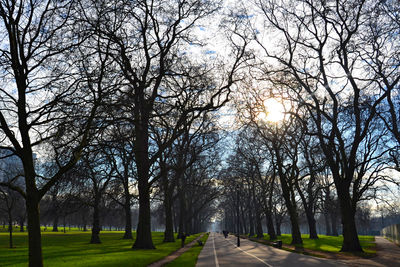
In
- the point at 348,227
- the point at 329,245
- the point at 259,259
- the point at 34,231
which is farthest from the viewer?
the point at 329,245

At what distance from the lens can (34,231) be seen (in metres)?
11.9

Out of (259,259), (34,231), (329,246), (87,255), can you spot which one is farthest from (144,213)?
(329,246)

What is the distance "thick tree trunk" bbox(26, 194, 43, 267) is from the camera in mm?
11641

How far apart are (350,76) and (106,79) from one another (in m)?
15.7

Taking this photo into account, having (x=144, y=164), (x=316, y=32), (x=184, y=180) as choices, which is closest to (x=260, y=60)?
(x=316, y=32)

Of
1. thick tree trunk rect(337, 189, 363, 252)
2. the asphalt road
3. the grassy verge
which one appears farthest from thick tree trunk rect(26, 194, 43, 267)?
thick tree trunk rect(337, 189, 363, 252)

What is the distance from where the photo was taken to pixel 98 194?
3103 cm

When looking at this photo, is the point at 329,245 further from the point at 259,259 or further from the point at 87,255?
the point at 87,255

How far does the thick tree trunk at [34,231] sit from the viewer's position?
38.2 feet

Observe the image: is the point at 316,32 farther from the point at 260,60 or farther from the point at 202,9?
the point at 202,9

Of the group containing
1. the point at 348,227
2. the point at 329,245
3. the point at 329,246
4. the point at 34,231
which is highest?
the point at 34,231

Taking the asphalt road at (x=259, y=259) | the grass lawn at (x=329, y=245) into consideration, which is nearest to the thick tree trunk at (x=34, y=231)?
the asphalt road at (x=259, y=259)

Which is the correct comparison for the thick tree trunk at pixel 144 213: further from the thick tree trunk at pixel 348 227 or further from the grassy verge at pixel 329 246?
the thick tree trunk at pixel 348 227

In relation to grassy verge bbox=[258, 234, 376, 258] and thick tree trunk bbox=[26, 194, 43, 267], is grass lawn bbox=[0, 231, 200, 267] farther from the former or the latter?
grassy verge bbox=[258, 234, 376, 258]
